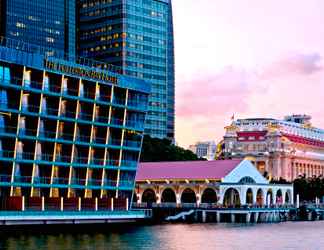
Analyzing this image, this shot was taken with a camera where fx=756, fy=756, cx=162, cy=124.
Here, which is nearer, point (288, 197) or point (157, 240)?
point (157, 240)

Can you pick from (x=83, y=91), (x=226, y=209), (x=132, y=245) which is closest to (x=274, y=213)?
(x=226, y=209)

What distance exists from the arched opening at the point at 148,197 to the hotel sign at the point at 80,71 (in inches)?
2301

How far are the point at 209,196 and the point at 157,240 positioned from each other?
7091cm

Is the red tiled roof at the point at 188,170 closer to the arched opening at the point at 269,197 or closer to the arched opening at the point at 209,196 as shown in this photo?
the arched opening at the point at 209,196

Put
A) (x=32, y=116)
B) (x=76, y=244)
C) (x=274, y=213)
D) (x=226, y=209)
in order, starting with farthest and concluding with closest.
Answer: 1. (x=274, y=213)
2. (x=226, y=209)
3. (x=32, y=116)
4. (x=76, y=244)

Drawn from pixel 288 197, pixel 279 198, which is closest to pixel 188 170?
pixel 279 198

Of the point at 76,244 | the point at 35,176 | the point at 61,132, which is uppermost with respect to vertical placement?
the point at 61,132

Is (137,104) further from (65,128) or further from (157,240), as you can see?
(157,240)

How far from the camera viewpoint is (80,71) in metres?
109

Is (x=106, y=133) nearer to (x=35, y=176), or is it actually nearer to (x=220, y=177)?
(x=35, y=176)

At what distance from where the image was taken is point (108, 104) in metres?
113

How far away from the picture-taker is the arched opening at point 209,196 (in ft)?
531

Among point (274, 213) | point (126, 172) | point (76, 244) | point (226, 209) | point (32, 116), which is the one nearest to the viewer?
point (76, 244)

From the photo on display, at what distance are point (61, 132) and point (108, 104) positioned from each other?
933cm
